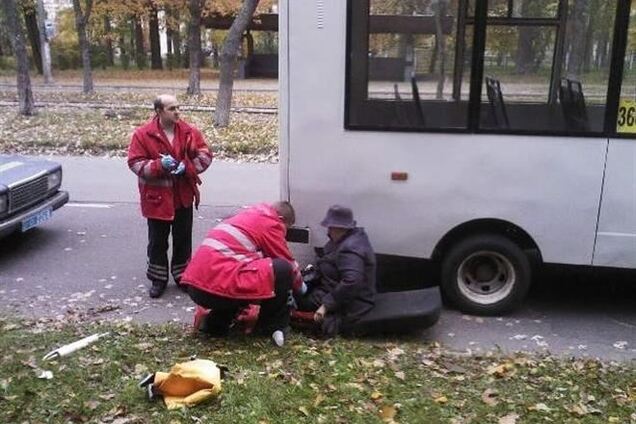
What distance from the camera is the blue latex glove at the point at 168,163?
18.3ft

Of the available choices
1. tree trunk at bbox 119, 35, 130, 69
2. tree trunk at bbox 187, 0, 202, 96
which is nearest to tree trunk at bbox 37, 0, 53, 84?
tree trunk at bbox 187, 0, 202, 96

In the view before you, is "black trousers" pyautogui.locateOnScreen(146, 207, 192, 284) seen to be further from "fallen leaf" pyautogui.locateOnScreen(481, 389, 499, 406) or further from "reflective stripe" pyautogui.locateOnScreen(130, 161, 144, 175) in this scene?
"fallen leaf" pyautogui.locateOnScreen(481, 389, 499, 406)

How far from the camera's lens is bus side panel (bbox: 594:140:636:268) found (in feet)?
16.4

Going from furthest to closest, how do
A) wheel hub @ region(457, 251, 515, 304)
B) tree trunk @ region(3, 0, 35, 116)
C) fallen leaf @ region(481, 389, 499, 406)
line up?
tree trunk @ region(3, 0, 35, 116) → wheel hub @ region(457, 251, 515, 304) → fallen leaf @ region(481, 389, 499, 406)

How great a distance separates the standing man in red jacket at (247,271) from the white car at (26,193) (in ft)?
9.45

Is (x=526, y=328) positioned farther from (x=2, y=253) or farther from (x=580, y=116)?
(x=2, y=253)

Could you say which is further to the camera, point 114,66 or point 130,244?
point 114,66

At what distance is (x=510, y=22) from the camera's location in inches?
197

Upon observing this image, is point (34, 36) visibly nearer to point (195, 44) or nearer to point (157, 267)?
point (195, 44)

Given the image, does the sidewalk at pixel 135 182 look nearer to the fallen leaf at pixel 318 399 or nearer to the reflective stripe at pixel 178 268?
the reflective stripe at pixel 178 268

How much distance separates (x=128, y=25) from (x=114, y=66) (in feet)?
9.49

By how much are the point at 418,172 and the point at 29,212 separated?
13.2 feet

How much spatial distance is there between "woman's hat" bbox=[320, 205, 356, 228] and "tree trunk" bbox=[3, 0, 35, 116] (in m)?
13.0

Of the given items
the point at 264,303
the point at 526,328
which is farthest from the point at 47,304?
the point at 526,328
